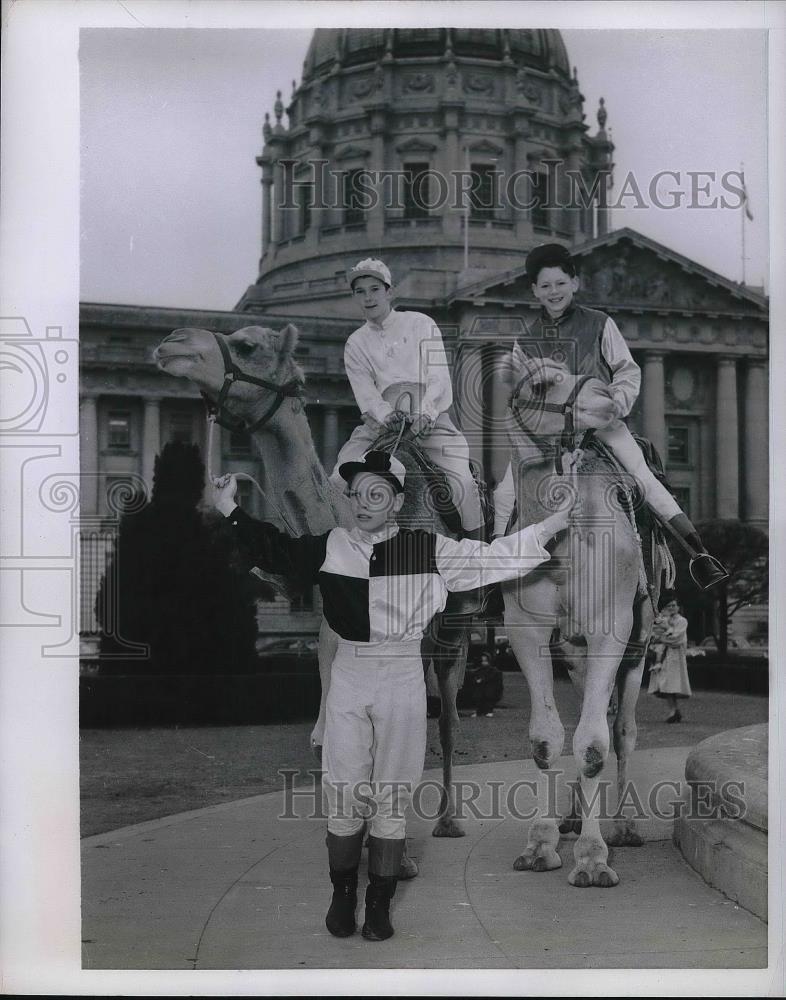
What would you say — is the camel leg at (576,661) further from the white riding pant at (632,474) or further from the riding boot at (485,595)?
the white riding pant at (632,474)

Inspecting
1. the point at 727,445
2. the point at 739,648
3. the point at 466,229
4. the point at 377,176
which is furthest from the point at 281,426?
the point at 739,648

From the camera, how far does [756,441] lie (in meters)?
9.98

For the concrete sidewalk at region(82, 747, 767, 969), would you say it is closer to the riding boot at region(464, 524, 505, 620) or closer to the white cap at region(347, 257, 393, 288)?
the riding boot at region(464, 524, 505, 620)

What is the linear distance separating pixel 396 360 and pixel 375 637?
7.20 feet

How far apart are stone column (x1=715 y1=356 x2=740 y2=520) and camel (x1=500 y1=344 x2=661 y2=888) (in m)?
2.17

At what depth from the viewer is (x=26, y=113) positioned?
797 cm

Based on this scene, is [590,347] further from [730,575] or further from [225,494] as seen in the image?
[730,575]

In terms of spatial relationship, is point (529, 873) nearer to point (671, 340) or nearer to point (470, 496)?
point (470, 496)

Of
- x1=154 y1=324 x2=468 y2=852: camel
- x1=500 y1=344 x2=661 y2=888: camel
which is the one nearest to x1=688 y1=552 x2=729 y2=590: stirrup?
x1=500 y1=344 x2=661 y2=888: camel

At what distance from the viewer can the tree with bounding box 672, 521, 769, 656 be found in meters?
10.1

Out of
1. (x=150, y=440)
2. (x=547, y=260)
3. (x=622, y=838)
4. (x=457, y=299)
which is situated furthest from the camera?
(x=150, y=440)

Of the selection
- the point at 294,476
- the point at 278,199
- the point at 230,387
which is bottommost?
the point at 294,476

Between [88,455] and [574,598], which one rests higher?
[88,455]

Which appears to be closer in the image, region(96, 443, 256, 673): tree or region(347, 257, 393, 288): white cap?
region(347, 257, 393, 288): white cap
